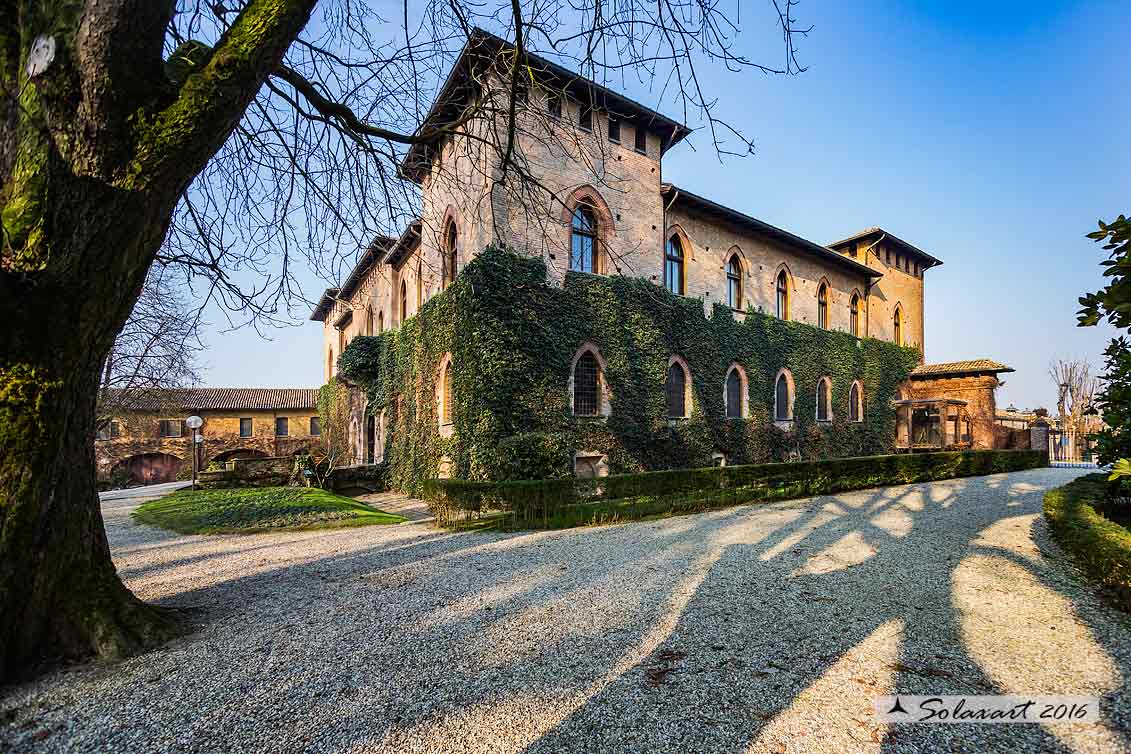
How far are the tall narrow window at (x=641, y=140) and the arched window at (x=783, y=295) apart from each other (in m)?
8.15

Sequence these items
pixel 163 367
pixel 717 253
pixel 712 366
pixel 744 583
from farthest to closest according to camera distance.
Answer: pixel 163 367 → pixel 717 253 → pixel 712 366 → pixel 744 583

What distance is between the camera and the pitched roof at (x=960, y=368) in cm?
2242

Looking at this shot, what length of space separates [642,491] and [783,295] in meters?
13.5

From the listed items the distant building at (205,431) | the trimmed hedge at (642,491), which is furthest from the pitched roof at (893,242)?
the distant building at (205,431)

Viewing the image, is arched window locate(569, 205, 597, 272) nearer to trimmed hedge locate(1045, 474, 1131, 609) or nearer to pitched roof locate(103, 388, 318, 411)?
trimmed hedge locate(1045, 474, 1131, 609)

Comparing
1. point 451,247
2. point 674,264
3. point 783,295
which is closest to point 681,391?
point 674,264

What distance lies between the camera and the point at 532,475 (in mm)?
11164

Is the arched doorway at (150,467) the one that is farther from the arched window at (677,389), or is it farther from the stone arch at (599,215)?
the arched window at (677,389)

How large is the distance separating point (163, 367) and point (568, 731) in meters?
25.4

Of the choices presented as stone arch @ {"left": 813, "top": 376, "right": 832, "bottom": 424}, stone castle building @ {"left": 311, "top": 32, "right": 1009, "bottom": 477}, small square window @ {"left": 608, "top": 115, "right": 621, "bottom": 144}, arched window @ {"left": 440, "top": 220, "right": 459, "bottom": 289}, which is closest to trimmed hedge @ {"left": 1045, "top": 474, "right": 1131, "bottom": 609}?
stone castle building @ {"left": 311, "top": 32, "right": 1009, "bottom": 477}

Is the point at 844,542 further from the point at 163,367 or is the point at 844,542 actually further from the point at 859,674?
the point at 163,367

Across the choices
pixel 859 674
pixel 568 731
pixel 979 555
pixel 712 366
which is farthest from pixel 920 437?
pixel 568 731

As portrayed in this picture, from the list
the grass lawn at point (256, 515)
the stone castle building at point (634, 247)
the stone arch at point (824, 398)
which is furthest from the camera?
the stone arch at point (824, 398)

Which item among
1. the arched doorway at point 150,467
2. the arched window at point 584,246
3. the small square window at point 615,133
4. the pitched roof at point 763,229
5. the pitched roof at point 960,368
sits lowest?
the arched doorway at point 150,467
